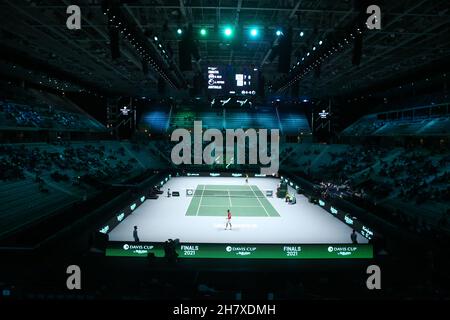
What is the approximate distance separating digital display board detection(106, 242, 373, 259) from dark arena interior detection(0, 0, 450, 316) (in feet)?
0.15

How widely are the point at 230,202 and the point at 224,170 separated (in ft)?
59.8

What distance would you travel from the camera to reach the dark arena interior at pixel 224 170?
449 inches

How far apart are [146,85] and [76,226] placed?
2640 cm

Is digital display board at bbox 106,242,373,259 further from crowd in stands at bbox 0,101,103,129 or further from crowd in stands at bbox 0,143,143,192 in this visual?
crowd in stands at bbox 0,101,103,129

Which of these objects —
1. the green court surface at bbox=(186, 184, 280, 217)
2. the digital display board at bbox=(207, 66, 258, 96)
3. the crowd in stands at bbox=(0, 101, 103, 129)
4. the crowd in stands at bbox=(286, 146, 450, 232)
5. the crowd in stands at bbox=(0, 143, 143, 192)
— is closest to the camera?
the digital display board at bbox=(207, 66, 258, 96)

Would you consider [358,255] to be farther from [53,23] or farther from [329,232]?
[53,23]

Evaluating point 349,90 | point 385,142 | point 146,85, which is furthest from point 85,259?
point 349,90

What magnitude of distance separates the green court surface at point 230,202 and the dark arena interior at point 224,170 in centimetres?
20

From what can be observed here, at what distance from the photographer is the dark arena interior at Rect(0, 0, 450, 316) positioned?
11398mm

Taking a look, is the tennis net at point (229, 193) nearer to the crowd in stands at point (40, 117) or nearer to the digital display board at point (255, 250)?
the crowd in stands at point (40, 117)

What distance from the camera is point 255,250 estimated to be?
40.9ft

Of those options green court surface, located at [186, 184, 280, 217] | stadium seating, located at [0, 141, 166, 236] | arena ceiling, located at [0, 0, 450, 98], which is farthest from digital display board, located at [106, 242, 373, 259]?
arena ceiling, located at [0, 0, 450, 98]

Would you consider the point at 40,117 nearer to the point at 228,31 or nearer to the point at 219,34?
the point at 219,34

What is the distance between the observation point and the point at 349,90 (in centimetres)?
3859
